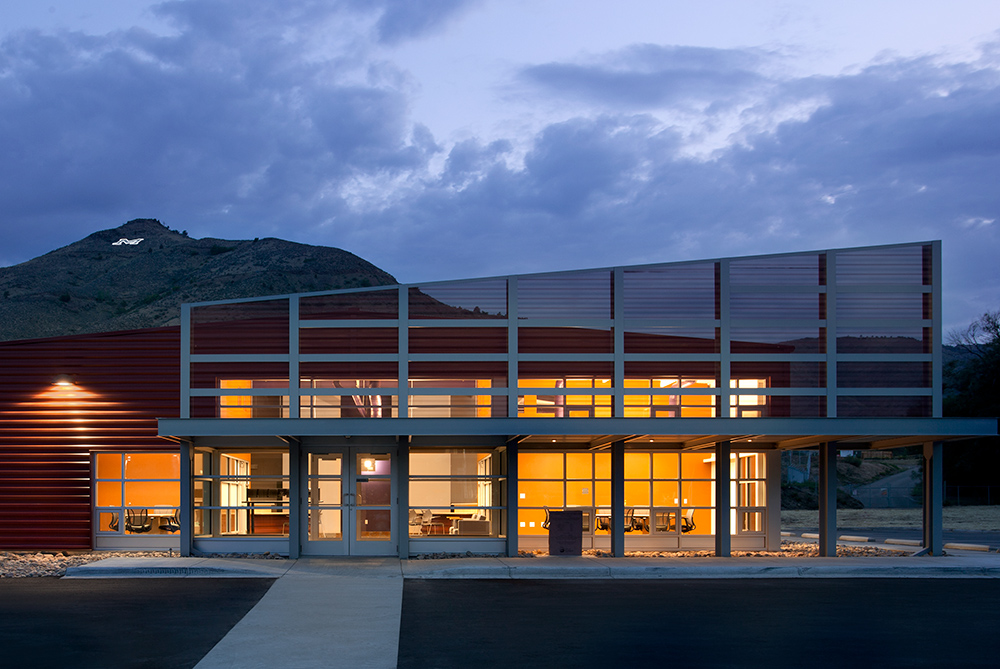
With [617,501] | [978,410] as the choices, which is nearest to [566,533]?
[617,501]

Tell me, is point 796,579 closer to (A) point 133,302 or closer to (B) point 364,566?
(B) point 364,566

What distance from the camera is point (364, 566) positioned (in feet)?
59.0

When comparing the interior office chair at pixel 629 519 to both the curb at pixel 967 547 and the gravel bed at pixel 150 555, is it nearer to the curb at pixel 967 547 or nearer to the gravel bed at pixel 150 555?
the gravel bed at pixel 150 555

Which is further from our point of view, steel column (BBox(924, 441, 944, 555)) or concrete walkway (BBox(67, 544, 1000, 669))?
steel column (BBox(924, 441, 944, 555))

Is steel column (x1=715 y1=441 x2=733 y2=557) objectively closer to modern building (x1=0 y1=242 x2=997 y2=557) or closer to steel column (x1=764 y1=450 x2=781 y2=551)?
modern building (x1=0 y1=242 x2=997 y2=557)

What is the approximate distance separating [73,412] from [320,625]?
1283cm

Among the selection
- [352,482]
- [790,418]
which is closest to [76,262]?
[352,482]

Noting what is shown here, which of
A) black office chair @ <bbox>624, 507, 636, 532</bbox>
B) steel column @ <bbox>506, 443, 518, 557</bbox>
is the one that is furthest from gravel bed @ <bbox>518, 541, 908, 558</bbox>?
black office chair @ <bbox>624, 507, 636, 532</bbox>

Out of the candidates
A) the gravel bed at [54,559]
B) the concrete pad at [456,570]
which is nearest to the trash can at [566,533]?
the concrete pad at [456,570]

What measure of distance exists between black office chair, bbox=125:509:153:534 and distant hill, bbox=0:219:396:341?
59.3 meters

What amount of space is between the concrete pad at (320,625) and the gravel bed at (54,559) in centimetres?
344

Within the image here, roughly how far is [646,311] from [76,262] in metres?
89.5

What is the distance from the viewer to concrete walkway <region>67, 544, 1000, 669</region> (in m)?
12.0

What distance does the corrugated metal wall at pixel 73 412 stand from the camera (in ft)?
71.6
